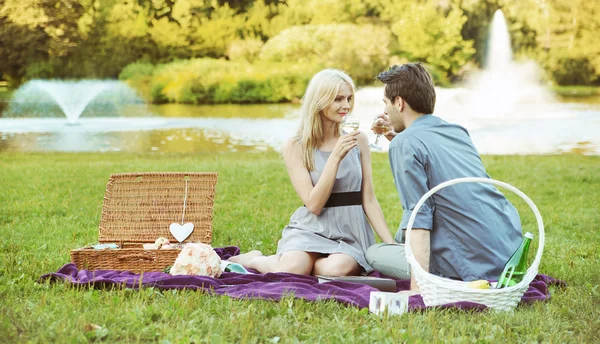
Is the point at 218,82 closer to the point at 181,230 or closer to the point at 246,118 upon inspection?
the point at 246,118

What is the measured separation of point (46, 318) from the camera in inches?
122

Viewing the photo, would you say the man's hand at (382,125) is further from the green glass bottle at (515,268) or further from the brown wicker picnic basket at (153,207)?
the brown wicker picnic basket at (153,207)

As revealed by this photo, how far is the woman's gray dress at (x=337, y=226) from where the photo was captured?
4230mm

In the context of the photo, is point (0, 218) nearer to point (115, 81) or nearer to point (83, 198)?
point (83, 198)

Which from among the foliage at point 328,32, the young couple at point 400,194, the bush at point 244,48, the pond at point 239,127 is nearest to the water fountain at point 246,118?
the pond at point 239,127

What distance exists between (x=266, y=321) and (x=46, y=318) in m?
0.93

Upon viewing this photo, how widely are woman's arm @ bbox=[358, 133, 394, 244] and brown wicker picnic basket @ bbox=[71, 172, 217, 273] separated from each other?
97 cm

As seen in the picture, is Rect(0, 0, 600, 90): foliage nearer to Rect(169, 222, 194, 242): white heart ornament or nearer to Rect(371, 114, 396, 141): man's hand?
Rect(169, 222, 194, 242): white heart ornament

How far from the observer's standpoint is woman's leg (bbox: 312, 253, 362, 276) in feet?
13.3

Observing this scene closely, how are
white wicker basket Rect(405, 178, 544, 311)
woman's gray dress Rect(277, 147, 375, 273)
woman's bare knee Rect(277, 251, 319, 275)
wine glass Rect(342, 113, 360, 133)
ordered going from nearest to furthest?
white wicker basket Rect(405, 178, 544, 311) < wine glass Rect(342, 113, 360, 133) < woman's bare knee Rect(277, 251, 319, 275) < woman's gray dress Rect(277, 147, 375, 273)

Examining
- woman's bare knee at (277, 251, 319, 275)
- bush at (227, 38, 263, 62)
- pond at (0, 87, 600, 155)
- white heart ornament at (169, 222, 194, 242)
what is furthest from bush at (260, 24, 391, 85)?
woman's bare knee at (277, 251, 319, 275)

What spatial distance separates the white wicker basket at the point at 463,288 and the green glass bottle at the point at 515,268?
0.06 metres

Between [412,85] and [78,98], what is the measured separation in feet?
36.7

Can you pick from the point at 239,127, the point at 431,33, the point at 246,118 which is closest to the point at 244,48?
the point at 246,118
